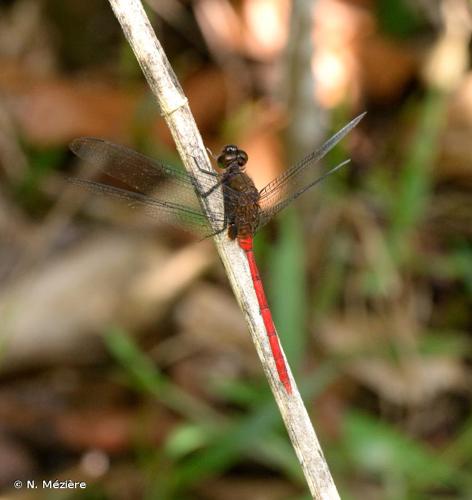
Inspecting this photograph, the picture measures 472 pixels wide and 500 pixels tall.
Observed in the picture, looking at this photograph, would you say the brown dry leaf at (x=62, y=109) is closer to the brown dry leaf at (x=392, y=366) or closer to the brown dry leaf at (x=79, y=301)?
the brown dry leaf at (x=79, y=301)

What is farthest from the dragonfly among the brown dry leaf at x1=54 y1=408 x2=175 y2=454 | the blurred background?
the brown dry leaf at x1=54 y1=408 x2=175 y2=454

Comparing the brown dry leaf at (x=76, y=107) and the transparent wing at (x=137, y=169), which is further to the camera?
the brown dry leaf at (x=76, y=107)

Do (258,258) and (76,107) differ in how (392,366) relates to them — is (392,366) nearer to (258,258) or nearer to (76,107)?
(258,258)

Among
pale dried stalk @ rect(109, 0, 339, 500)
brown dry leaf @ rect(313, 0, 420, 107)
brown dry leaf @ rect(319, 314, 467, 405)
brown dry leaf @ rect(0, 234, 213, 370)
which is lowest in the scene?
pale dried stalk @ rect(109, 0, 339, 500)

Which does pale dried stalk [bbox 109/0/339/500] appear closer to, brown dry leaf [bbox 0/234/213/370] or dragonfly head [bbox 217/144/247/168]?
dragonfly head [bbox 217/144/247/168]

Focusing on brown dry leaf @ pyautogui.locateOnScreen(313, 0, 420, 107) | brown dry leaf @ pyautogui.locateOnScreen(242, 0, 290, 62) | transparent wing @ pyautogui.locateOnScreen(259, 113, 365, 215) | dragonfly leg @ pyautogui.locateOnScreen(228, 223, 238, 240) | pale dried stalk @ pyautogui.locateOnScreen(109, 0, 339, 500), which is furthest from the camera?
brown dry leaf @ pyautogui.locateOnScreen(242, 0, 290, 62)

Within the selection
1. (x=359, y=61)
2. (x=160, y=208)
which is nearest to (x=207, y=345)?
(x=160, y=208)

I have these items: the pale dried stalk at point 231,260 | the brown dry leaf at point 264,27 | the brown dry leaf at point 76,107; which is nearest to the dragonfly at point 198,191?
the pale dried stalk at point 231,260
